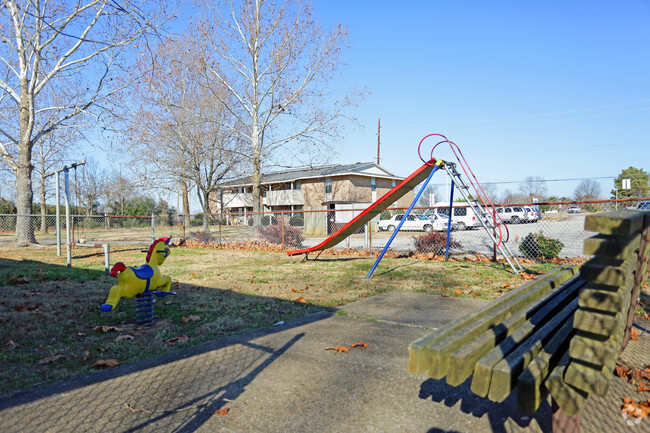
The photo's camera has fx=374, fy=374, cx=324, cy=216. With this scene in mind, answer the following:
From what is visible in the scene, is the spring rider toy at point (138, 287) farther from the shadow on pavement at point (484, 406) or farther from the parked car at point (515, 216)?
the parked car at point (515, 216)

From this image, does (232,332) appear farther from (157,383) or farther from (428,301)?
(428,301)

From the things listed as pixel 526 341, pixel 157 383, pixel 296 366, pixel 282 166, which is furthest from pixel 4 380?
pixel 282 166

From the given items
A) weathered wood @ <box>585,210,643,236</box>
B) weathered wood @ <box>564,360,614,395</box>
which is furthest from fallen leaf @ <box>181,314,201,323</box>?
weathered wood @ <box>585,210,643,236</box>

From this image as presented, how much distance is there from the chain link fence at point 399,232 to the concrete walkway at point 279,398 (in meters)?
5.62

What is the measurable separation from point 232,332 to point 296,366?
1.31 meters

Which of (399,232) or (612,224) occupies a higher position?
(612,224)

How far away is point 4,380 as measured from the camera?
10.1 feet

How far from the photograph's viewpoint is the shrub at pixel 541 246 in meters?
9.84

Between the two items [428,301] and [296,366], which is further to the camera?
[428,301]

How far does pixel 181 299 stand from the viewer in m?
6.21

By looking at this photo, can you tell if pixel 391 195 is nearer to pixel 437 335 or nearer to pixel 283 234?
pixel 437 335

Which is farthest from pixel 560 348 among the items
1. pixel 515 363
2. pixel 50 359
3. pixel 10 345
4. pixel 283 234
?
pixel 283 234

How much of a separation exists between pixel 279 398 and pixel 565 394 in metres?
1.90

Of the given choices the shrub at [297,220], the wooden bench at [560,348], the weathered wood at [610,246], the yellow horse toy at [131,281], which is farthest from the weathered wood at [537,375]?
the shrub at [297,220]
